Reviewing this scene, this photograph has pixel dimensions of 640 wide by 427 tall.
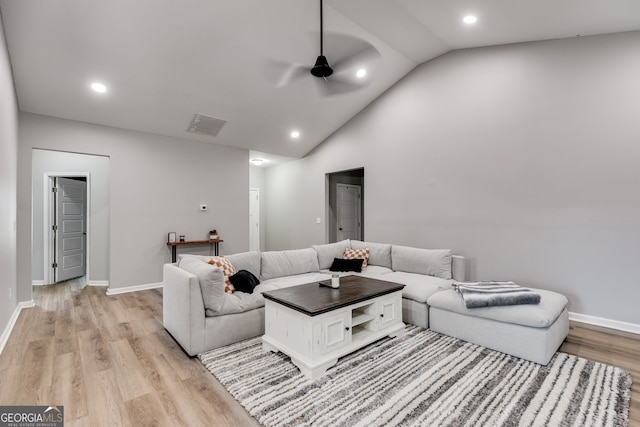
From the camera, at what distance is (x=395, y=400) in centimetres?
207

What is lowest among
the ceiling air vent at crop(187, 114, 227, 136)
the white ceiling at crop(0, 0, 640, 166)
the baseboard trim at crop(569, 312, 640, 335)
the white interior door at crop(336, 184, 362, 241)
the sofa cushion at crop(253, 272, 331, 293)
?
the baseboard trim at crop(569, 312, 640, 335)

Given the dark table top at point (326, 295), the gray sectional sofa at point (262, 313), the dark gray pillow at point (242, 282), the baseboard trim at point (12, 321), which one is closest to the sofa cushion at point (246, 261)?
the gray sectional sofa at point (262, 313)

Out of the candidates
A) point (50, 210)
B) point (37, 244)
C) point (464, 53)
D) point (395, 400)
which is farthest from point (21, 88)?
point (464, 53)

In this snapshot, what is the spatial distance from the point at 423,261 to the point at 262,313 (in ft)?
7.61

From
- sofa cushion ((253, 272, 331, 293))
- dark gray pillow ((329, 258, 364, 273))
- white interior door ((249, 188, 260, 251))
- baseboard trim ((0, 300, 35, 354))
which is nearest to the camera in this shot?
baseboard trim ((0, 300, 35, 354))

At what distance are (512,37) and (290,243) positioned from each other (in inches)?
229

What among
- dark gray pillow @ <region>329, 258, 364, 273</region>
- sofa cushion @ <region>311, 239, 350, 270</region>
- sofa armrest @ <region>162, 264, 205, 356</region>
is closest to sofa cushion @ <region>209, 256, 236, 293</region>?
sofa armrest @ <region>162, 264, 205, 356</region>

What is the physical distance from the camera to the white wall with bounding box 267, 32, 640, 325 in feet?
11.0

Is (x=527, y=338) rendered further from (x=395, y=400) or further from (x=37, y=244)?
(x=37, y=244)

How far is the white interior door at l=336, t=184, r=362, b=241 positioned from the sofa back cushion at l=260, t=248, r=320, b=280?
2703 millimetres

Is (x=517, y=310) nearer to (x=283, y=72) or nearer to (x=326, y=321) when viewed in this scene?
(x=326, y=321)

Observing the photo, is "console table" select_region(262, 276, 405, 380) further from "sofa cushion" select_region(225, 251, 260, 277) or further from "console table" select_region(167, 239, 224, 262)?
"console table" select_region(167, 239, 224, 262)

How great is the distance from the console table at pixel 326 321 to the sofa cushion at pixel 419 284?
0.37 meters

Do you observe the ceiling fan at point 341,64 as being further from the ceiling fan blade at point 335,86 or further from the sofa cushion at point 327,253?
the sofa cushion at point 327,253
